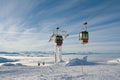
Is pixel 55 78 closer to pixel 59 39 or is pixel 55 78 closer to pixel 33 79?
pixel 33 79

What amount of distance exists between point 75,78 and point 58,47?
50.3 metres

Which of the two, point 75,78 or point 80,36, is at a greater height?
point 80,36

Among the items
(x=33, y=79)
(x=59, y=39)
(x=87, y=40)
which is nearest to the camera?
(x=33, y=79)

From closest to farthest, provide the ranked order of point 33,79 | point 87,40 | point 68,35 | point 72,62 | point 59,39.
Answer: point 33,79
point 87,40
point 72,62
point 59,39
point 68,35

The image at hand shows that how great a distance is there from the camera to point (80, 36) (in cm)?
4200

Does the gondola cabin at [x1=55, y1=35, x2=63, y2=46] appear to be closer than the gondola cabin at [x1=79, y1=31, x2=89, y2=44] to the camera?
No

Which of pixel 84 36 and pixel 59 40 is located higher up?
pixel 59 40

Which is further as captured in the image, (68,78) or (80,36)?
(80,36)

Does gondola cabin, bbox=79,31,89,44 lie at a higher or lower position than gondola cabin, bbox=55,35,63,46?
lower

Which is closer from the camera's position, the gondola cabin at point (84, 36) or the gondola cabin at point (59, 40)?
the gondola cabin at point (84, 36)

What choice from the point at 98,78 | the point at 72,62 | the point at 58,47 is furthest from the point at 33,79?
the point at 58,47

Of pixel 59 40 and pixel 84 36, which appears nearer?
pixel 84 36

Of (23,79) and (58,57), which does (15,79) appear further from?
(58,57)

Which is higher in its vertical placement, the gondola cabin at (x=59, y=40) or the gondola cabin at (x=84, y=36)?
the gondola cabin at (x=59, y=40)
